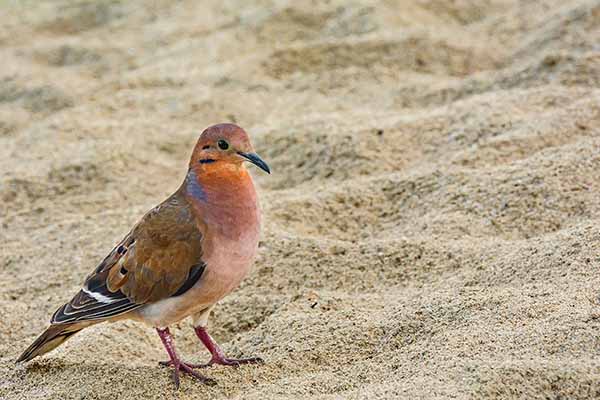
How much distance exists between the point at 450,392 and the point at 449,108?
241 cm

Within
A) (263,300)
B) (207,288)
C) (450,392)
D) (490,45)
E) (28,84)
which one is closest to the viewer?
Answer: (450,392)

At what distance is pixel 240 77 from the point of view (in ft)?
18.2

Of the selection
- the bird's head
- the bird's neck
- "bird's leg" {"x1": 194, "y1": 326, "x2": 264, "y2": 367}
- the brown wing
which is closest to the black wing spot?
the brown wing

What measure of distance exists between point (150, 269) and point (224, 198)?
1.06ft

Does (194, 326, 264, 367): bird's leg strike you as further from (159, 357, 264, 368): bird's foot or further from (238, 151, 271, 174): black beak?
(238, 151, 271, 174): black beak

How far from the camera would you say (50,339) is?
2934mm

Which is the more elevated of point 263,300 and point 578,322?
point 578,322

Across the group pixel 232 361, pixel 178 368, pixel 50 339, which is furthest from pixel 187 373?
pixel 50 339

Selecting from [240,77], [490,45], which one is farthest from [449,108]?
[240,77]

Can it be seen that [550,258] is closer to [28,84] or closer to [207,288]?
[207,288]

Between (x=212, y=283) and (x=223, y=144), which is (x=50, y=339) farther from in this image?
(x=223, y=144)

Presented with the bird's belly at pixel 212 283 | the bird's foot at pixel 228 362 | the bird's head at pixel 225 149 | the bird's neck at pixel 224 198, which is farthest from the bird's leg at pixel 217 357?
the bird's head at pixel 225 149

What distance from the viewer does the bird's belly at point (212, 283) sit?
280 centimetres

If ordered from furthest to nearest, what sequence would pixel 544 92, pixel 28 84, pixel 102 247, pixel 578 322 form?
1. pixel 28 84
2. pixel 544 92
3. pixel 102 247
4. pixel 578 322
